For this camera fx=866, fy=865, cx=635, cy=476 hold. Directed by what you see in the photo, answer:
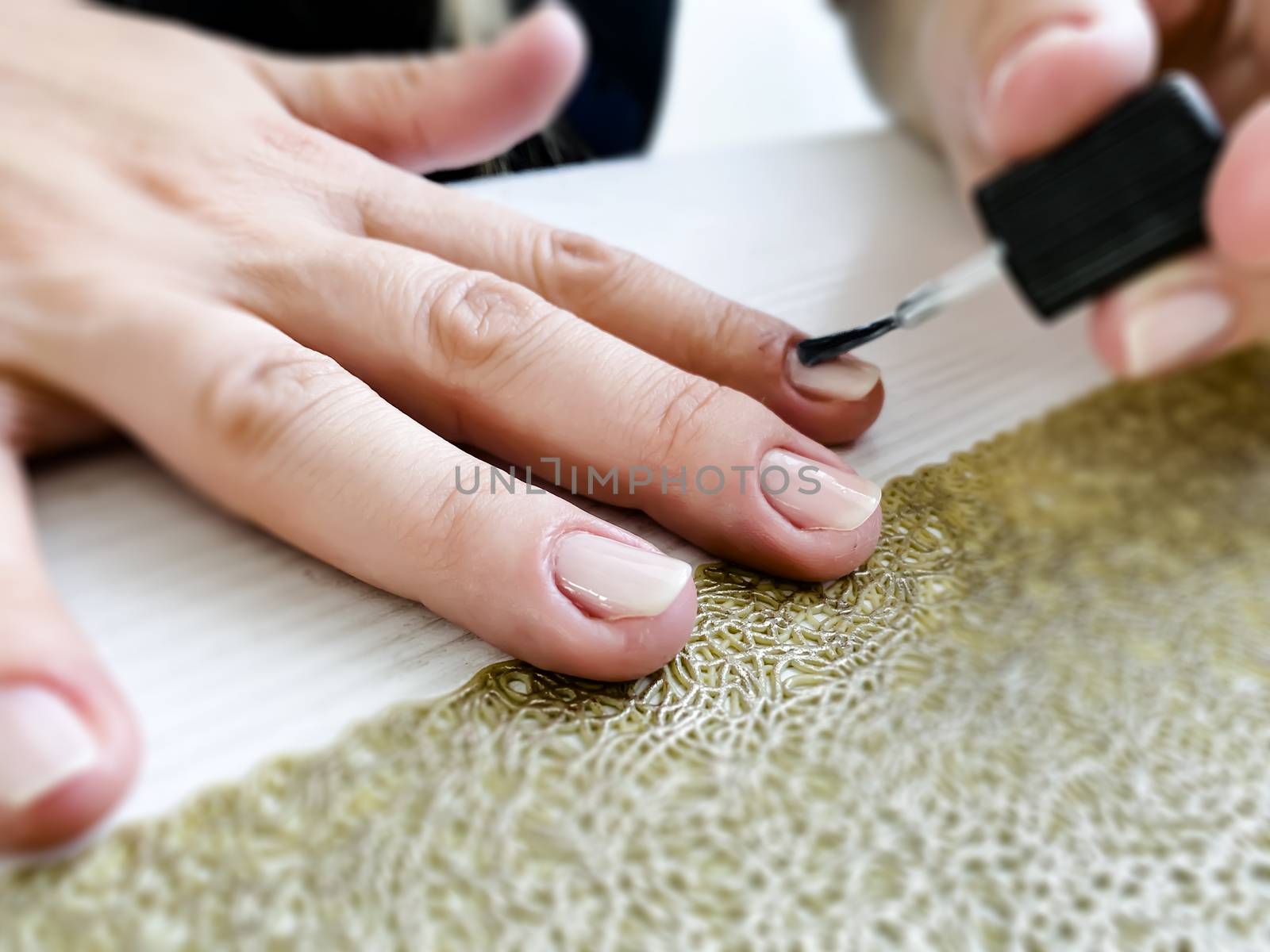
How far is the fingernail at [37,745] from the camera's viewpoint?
0.18 meters

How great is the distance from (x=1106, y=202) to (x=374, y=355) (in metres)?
0.25

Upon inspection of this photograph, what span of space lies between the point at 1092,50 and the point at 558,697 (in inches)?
10.7

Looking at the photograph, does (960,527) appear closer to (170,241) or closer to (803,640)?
(803,640)

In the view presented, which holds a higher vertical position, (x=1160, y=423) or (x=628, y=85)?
(x=628, y=85)

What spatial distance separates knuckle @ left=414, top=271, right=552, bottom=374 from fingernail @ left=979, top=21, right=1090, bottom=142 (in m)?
0.18

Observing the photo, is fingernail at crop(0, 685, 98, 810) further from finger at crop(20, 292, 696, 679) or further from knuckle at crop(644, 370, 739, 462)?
knuckle at crop(644, 370, 739, 462)

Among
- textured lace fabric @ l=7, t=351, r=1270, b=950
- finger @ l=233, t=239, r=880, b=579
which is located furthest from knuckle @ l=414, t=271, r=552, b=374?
textured lace fabric @ l=7, t=351, r=1270, b=950

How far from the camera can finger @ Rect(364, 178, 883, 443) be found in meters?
0.31

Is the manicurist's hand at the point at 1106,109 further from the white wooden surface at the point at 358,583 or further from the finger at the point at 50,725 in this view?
the finger at the point at 50,725

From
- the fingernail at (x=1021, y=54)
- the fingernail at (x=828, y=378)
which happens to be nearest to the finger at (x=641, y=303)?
the fingernail at (x=828, y=378)

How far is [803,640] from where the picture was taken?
277mm

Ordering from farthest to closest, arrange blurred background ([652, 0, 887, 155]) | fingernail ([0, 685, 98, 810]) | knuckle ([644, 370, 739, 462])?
blurred background ([652, 0, 887, 155]) → knuckle ([644, 370, 739, 462]) → fingernail ([0, 685, 98, 810])

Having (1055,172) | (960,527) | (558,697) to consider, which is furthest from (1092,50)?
(558,697)

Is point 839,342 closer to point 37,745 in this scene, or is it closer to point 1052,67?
point 1052,67
